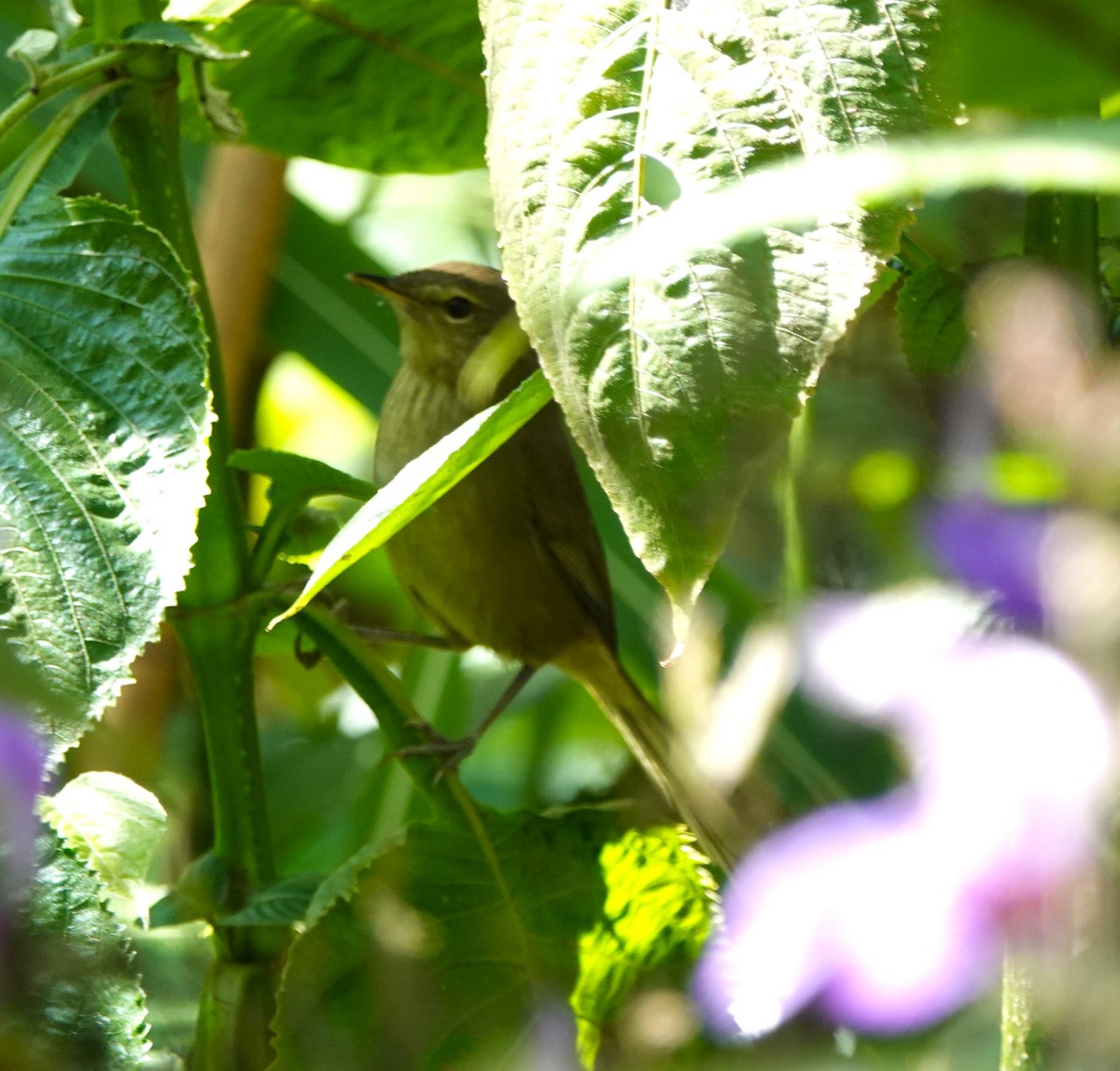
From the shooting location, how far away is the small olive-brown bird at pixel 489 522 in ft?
6.77

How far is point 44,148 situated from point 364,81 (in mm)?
360

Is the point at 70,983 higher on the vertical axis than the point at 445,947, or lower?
higher

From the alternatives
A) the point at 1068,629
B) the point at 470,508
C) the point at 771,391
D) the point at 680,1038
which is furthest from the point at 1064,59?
the point at 470,508

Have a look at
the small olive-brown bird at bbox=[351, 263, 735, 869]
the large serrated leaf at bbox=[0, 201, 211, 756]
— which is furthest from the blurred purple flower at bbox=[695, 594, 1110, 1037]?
the small olive-brown bird at bbox=[351, 263, 735, 869]

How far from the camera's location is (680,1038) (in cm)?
79

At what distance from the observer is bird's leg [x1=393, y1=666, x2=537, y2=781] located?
99cm

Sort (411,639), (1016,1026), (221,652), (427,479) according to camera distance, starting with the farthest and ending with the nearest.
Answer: (411,639)
(221,652)
(427,479)
(1016,1026)

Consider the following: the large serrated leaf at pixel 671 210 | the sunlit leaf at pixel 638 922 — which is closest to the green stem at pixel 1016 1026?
the large serrated leaf at pixel 671 210

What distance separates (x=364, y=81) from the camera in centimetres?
118

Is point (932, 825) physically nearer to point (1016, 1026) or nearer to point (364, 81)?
point (1016, 1026)

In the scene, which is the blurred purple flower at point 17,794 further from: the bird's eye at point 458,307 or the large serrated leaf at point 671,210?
the bird's eye at point 458,307

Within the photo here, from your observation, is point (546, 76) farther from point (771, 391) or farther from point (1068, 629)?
point (1068, 629)

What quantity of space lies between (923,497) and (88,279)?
1.55 feet

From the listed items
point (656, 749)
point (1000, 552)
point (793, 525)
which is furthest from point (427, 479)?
point (656, 749)
